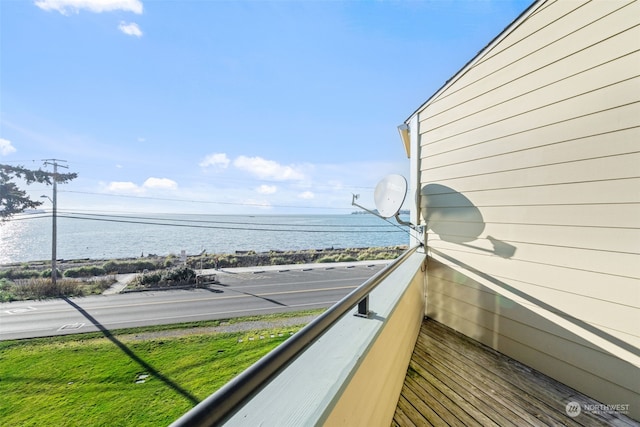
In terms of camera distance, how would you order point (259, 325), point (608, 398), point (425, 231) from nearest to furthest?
point (608, 398) → point (425, 231) → point (259, 325)

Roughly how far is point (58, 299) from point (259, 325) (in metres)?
10.2

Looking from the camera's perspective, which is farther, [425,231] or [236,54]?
[236,54]

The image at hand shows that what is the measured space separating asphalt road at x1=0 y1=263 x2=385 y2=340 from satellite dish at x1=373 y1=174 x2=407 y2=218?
21.9ft

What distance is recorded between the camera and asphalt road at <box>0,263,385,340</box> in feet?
26.1

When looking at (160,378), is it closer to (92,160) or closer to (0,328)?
(0,328)

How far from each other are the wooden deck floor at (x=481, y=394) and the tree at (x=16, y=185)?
56.9ft

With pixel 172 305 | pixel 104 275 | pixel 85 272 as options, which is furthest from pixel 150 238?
pixel 172 305

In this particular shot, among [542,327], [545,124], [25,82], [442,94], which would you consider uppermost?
[25,82]

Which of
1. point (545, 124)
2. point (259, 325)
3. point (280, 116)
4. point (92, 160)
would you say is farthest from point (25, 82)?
point (92, 160)

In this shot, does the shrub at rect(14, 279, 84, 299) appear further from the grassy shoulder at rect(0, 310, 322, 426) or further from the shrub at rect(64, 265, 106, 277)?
the grassy shoulder at rect(0, 310, 322, 426)

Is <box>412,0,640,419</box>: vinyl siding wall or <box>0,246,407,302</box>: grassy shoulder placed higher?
<box>412,0,640,419</box>: vinyl siding wall

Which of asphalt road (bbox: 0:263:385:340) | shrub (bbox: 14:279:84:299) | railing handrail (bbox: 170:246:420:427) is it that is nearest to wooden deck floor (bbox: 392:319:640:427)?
railing handrail (bbox: 170:246:420:427)

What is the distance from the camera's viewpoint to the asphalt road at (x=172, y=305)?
7.95 m

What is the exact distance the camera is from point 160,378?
5027mm
